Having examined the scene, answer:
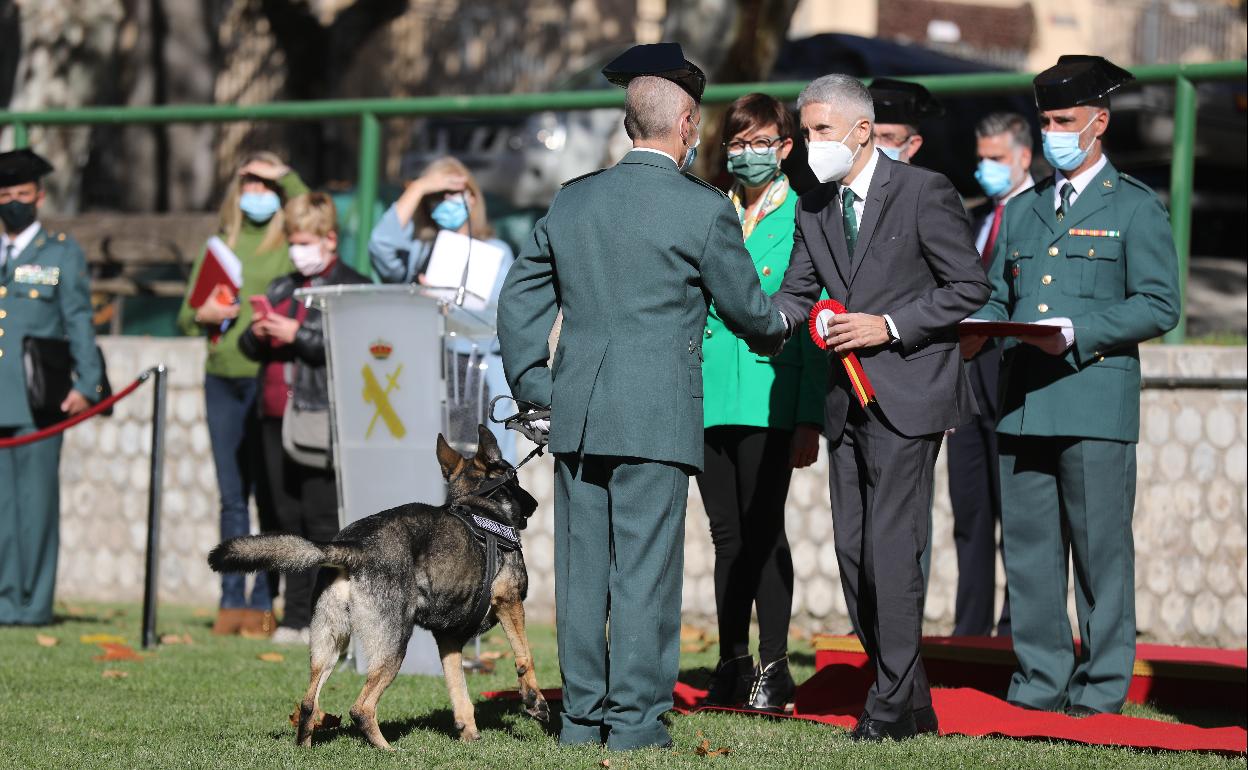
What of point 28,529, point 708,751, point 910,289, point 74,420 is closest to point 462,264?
point 74,420

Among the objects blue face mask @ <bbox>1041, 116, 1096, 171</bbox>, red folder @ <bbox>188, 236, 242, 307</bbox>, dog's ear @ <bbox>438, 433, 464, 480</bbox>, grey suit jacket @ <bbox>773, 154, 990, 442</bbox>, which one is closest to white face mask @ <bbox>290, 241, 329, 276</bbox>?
red folder @ <bbox>188, 236, 242, 307</bbox>

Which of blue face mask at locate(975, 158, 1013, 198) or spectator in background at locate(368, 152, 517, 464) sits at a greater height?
blue face mask at locate(975, 158, 1013, 198)

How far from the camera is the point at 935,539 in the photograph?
1044 cm

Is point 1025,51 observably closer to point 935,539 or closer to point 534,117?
point 534,117

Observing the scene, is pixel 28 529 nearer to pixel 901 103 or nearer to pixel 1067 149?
pixel 901 103

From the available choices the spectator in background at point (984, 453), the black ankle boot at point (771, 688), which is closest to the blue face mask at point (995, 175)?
the spectator in background at point (984, 453)

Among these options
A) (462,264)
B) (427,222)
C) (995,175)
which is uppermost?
(995,175)

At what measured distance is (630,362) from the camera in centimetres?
610

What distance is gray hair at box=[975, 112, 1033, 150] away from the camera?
355 inches

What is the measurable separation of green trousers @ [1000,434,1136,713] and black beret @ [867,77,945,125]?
5.45 ft

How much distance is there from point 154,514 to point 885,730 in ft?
14.6

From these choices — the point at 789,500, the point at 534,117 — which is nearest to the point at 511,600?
the point at 789,500

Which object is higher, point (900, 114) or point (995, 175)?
point (900, 114)

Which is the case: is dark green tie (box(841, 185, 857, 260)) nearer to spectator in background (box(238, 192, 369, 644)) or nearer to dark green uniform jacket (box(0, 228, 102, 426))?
spectator in background (box(238, 192, 369, 644))
